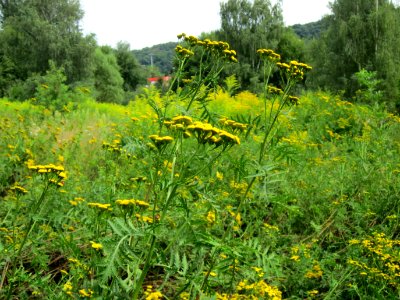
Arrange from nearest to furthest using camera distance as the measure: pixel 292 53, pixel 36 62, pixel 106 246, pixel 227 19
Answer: pixel 106 246, pixel 36 62, pixel 227 19, pixel 292 53

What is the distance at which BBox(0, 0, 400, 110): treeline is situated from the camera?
74.3ft

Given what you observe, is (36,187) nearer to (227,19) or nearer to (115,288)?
(115,288)

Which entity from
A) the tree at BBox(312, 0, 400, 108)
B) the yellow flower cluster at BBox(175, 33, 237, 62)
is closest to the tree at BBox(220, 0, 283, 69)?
the tree at BBox(312, 0, 400, 108)

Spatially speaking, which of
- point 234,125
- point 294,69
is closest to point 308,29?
point 294,69

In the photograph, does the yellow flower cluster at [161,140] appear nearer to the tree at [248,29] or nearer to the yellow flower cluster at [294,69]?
the yellow flower cluster at [294,69]

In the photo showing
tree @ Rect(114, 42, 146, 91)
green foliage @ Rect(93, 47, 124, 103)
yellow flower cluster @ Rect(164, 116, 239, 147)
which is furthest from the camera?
tree @ Rect(114, 42, 146, 91)

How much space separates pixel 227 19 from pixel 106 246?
108ft

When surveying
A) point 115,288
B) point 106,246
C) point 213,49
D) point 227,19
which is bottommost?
point 115,288

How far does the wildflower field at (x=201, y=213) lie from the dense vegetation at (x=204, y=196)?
0.05 feet

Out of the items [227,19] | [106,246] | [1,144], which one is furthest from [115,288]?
[227,19]

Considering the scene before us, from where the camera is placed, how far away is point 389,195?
3713mm

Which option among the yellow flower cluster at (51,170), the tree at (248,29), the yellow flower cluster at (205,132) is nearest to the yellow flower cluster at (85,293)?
the yellow flower cluster at (51,170)

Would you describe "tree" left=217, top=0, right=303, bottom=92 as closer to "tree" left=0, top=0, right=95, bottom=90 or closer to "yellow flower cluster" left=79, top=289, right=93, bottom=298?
"tree" left=0, top=0, right=95, bottom=90

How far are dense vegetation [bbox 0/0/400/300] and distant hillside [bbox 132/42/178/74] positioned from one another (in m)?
73.4
